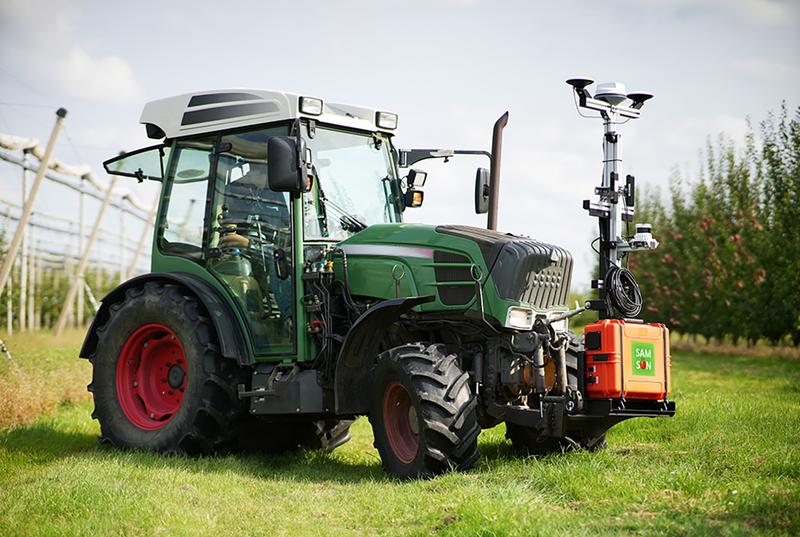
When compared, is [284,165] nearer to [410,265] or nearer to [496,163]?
[410,265]

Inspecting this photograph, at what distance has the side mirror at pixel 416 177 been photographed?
9.09 meters

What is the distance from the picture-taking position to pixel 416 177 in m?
9.09

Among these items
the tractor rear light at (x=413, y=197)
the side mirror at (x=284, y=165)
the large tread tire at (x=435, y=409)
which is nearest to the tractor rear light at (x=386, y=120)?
the tractor rear light at (x=413, y=197)

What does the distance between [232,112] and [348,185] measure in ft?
3.78

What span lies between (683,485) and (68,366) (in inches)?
376

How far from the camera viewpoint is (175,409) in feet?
29.0

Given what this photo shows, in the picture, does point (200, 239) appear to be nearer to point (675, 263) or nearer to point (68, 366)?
point (68, 366)

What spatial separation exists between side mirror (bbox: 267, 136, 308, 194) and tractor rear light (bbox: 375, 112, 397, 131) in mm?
1419

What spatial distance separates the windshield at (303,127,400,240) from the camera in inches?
329

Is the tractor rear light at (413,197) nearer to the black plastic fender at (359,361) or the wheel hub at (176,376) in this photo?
the black plastic fender at (359,361)

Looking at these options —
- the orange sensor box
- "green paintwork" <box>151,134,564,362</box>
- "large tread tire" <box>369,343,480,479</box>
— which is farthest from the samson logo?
"large tread tire" <box>369,343,480,479</box>

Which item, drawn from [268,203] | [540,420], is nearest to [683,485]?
[540,420]

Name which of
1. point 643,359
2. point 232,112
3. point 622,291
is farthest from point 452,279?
point 232,112

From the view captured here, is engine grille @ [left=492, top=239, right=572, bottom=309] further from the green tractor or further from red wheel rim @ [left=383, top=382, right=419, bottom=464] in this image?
red wheel rim @ [left=383, top=382, right=419, bottom=464]
